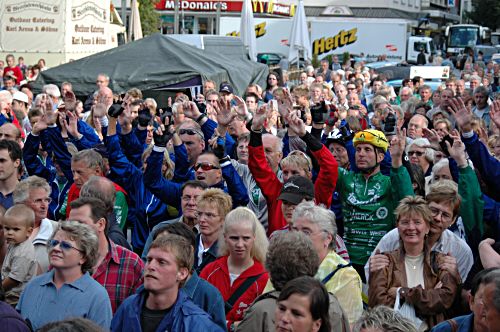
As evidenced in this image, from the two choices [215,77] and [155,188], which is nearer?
[155,188]

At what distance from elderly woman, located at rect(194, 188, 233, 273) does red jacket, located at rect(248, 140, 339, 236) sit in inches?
34.5

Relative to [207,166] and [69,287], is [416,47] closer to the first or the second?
[207,166]

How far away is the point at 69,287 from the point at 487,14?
72.4 metres

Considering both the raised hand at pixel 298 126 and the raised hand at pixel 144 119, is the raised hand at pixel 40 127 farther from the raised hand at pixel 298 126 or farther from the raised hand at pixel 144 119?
the raised hand at pixel 298 126

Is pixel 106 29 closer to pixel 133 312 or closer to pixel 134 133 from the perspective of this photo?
pixel 134 133

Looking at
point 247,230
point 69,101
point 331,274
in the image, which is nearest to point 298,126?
point 247,230

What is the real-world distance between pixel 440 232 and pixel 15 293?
2.89m

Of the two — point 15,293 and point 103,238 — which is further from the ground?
point 103,238

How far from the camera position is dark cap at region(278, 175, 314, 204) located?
22.1 feet

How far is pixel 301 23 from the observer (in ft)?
84.0

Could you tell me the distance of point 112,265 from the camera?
5.73 m

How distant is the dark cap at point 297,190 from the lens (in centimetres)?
673

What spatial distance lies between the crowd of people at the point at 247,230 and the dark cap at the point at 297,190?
0.01 meters

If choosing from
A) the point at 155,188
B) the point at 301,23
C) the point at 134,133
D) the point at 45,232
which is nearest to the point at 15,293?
the point at 45,232
